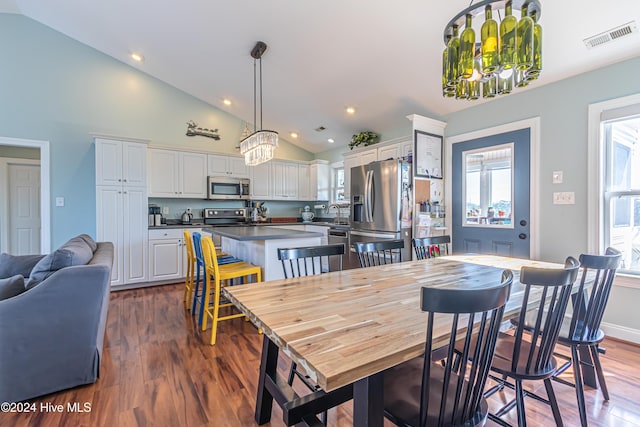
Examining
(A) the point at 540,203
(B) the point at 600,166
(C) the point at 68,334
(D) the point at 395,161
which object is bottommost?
(C) the point at 68,334

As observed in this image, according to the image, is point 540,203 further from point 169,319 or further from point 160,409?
point 169,319

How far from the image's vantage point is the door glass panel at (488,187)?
3.31 m

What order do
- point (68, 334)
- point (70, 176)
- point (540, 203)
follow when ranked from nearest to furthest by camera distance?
1. point (68, 334)
2. point (540, 203)
3. point (70, 176)

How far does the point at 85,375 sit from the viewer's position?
1932 millimetres

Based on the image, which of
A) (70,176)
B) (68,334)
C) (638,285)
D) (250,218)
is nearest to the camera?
(68,334)

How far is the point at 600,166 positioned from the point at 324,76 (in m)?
3.02

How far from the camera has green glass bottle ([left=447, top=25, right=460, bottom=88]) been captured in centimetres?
136

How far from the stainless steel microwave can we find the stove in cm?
26

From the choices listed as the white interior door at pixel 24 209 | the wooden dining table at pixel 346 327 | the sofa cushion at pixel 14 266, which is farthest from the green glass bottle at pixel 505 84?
the white interior door at pixel 24 209

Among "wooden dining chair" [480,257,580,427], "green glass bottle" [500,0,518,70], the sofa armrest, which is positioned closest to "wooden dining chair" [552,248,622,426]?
"wooden dining chair" [480,257,580,427]

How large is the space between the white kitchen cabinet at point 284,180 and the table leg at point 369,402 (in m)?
5.21

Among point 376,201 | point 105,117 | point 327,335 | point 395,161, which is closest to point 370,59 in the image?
point 395,161

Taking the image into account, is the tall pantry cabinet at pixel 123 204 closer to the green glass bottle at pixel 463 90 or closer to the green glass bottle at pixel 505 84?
the green glass bottle at pixel 463 90

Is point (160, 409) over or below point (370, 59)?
below
